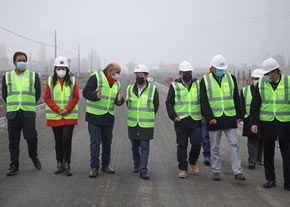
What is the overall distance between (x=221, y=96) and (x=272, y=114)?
939 millimetres

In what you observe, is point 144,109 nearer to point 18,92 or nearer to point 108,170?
point 108,170

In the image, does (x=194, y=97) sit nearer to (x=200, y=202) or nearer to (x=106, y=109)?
(x=106, y=109)

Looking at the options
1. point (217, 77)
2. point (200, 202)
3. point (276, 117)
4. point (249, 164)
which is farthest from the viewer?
point (249, 164)

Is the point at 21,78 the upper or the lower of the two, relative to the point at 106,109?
upper

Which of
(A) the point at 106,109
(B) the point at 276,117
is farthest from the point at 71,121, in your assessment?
(B) the point at 276,117

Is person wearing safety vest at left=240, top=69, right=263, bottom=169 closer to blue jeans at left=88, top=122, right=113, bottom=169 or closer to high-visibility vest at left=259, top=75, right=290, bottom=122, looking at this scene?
high-visibility vest at left=259, top=75, right=290, bottom=122

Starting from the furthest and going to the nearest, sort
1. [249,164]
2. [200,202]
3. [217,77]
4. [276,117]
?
[249,164] < [217,77] < [276,117] < [200,202]

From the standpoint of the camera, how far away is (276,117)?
6379mm

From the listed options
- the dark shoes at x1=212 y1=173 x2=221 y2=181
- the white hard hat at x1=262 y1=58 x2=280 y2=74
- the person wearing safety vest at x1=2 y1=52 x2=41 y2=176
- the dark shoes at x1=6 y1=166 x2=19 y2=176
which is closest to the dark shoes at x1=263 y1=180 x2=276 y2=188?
the dark shoes at x1=212 y1=173 x2=221 y2=181

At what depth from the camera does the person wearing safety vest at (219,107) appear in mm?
6781

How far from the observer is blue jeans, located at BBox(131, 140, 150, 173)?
6.89m

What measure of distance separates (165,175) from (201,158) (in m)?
1.83

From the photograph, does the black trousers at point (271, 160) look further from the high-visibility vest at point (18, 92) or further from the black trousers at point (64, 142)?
the high-visibility vest at point (18, 92)

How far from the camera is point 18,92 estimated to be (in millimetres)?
7145
